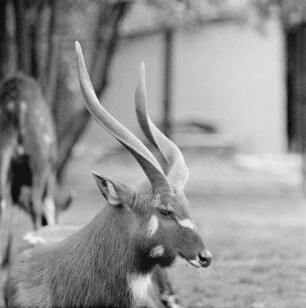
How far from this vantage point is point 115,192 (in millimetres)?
4344

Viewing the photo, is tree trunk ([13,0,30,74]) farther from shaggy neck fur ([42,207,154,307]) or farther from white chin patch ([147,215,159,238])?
white chin patch ([147,215,159,238])

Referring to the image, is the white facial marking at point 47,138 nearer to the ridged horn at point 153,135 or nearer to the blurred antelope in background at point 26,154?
the blurred antelope in background at point 26,154

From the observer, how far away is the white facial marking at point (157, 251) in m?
4.26

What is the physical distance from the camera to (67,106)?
1383 cm

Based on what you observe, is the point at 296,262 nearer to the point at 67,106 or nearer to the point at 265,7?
the point at 265,7

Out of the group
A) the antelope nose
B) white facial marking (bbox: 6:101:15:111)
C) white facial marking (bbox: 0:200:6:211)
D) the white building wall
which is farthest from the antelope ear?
the white building wall

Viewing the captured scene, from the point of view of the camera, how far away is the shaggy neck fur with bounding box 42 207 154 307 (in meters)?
4.39

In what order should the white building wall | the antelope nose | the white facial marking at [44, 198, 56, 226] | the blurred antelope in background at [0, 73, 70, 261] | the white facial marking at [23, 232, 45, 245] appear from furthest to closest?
the white building wall < the blurred antelope in background at [0, 73, 70, 261] < the white facial marking at [44, 198, 56, 226] < the white facial marking at [23, 232, 45, 245] < the antelope nose

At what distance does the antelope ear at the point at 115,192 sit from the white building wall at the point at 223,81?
58.1 feet

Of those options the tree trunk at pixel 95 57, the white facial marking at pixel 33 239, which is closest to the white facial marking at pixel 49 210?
the white facial marking at pixel 33 239

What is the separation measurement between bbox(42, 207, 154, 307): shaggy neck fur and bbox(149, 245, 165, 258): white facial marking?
0.10m

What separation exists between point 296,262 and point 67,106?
6981 millimetres

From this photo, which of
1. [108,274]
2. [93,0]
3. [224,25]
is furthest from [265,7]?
[224,25]

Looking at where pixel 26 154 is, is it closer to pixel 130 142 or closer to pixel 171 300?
pixel 171 300
